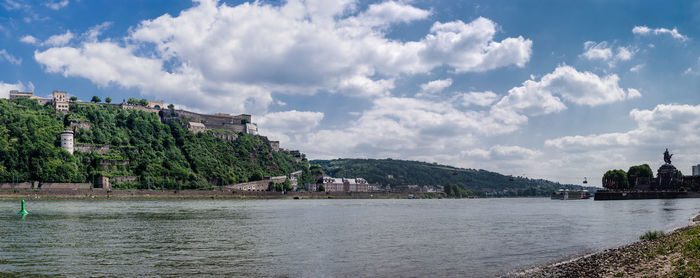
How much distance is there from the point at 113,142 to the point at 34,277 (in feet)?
476

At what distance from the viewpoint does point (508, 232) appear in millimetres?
36531

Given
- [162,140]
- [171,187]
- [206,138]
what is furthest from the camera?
[206,138]

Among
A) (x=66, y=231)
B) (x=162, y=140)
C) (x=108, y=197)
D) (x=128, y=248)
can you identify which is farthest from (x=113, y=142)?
(x=128, y=248)

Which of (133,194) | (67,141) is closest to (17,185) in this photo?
(67,141)

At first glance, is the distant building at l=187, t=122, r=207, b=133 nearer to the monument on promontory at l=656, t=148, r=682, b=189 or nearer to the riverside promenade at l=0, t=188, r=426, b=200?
the riverside promenade at l=0, t=188, r=426, b=200

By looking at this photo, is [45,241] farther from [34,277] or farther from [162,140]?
[162,140]

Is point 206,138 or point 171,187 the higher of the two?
point 206,138

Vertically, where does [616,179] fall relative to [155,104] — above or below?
below

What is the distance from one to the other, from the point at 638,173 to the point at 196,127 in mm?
151576

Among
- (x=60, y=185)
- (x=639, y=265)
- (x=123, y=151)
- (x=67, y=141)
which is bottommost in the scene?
(x=60, y=185)

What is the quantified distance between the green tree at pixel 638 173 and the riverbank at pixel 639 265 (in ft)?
463

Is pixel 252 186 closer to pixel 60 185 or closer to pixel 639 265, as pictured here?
pixel 60 185

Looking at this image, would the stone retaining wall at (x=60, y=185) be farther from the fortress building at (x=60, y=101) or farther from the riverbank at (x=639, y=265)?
the riverbank at (x=639, y=265)

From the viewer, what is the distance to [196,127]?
187 m
